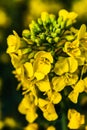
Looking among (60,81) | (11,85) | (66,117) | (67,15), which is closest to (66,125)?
(66,117)

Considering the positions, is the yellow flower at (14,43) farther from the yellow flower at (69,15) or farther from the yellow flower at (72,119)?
the yellow flower at (72,119)

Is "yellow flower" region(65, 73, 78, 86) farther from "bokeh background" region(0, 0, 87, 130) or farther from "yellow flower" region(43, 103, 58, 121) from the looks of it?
"bokeh background" region(0, 0, 87, 130)

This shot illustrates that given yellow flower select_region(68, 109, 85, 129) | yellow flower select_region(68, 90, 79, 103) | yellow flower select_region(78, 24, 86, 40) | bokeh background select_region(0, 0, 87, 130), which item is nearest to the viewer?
yellow flower select_region(78, 24, 86, 40)

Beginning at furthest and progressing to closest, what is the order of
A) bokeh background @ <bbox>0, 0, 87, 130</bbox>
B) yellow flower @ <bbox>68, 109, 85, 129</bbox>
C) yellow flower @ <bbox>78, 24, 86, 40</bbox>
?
bokeh background @ <bbox>0, 0, 87, 130</bbox> → yellow flower @ <bbox>68, 109, 85, 129</bbox> → yellow flower @ <bbox>78, 24, 86, 40</bbox>

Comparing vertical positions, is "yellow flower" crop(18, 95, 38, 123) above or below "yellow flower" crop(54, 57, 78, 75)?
below

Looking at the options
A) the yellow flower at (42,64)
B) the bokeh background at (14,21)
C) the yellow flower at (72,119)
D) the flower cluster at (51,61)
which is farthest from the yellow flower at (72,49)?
the bokeh background at (14,21)

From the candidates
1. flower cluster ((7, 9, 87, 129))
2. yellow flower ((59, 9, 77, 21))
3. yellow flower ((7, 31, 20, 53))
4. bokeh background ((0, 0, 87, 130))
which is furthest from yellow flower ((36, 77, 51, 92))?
bokeh background ((0, 0, 87, 130))

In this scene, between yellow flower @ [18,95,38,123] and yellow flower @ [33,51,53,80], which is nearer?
yellow flower @ [33,51,53,80]
